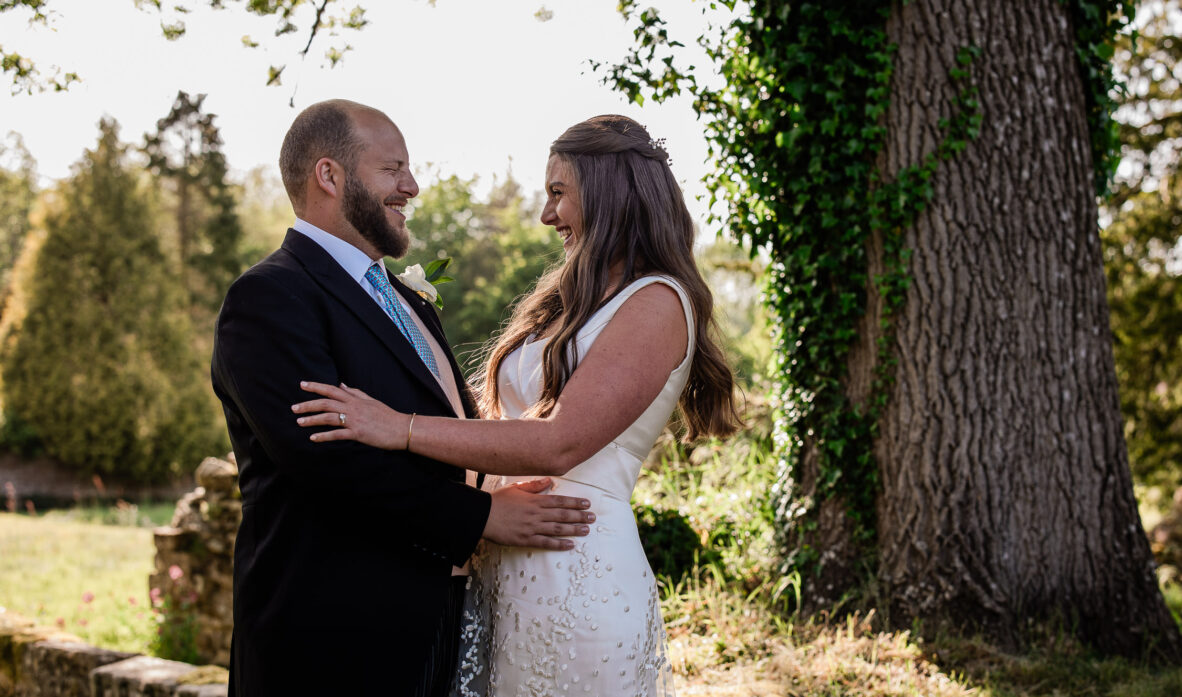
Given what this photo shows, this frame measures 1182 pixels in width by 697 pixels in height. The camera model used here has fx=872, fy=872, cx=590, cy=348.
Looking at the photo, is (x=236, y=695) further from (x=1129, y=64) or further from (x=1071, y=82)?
(x=1129, y=64)

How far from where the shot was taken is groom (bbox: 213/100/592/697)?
6.78ft

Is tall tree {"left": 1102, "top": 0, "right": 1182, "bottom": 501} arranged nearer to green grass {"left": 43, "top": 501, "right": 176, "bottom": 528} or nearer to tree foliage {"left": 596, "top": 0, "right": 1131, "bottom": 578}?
tree foliage {"left": 596, "top": 0, "right": 1131, "bottom": 578}

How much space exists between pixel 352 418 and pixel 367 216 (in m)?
0.71

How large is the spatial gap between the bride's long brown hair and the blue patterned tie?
226 millimetres

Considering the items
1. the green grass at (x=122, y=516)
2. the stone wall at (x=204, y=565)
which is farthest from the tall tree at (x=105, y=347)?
the stone wall at (x=204, y=565)

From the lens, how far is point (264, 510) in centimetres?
222

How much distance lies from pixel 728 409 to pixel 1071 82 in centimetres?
309

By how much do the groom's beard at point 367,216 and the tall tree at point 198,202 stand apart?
22.0 metres

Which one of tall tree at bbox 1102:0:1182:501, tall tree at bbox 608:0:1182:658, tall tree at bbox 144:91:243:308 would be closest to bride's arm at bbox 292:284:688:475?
tall tree at bbox 608:0:1182:658

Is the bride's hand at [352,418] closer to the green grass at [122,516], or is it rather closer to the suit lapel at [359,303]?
the suit lapel at [359,303]

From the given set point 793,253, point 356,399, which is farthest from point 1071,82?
point 356,399

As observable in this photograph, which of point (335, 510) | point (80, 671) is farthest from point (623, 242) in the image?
point (80, 671)

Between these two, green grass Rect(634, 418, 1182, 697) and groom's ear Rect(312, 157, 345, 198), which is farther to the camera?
green grass Rect(634, 418, 1182, 697)

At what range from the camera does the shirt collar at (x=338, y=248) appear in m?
2.45
